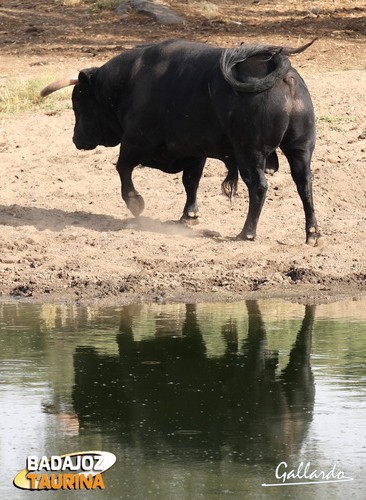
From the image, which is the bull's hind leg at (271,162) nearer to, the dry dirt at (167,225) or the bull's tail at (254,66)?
the dry dirt at (167,225)

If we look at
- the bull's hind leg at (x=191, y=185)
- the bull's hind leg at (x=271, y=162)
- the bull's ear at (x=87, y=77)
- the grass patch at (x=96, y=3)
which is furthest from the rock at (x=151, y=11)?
the bull's hind leg at (x=271, y=162)

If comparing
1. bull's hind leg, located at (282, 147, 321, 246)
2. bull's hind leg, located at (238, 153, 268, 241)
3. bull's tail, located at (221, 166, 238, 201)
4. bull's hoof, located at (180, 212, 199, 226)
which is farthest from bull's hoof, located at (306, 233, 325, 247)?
bull's hoof, located at (180, 212, 199, 226)

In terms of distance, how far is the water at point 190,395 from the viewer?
6.46 metres

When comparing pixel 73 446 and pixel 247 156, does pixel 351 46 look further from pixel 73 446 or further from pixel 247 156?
pixel 73 446

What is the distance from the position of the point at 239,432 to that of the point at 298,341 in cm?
204

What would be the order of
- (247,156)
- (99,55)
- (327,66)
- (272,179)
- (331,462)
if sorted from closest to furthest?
(331,462)
(247,156)
(272,179)
(327,66)
(99,55)

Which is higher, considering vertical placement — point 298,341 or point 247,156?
point 247,156

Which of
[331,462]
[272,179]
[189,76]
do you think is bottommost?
[331,462]

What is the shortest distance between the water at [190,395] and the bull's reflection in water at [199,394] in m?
0.01

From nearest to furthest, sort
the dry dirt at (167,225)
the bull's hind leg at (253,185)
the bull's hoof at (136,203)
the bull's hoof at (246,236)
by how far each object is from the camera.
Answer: the dry dirt at (167,225), the bull's hind leg at (253,185), the bull's hoof at (246,236), the bull's hoof at (136,203)

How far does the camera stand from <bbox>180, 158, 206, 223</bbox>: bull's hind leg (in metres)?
12.3

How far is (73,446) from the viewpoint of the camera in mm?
6863

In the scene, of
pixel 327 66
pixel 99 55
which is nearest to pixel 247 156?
pixel 327 66

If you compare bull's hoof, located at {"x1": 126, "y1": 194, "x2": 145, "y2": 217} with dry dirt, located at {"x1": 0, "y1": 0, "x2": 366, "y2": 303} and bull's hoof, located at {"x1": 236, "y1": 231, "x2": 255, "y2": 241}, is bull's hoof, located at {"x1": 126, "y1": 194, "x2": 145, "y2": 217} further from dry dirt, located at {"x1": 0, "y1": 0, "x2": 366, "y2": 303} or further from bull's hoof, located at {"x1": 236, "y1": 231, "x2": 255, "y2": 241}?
bull's hoof, located at {"x1": 236, "y1": 231, "x2": 255, "y2": 241}
